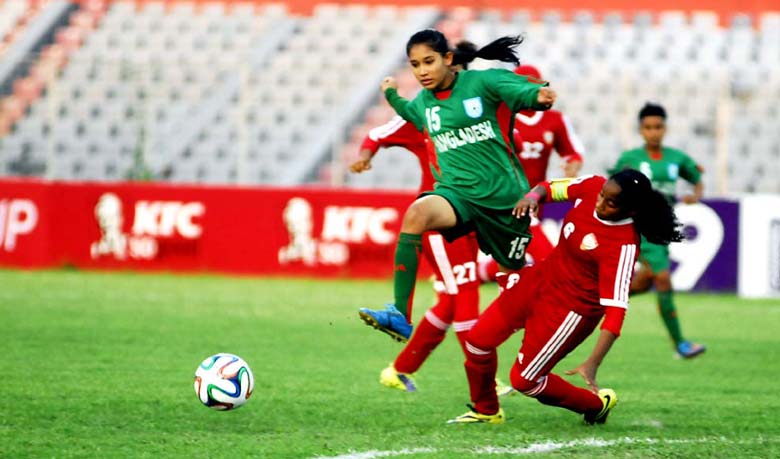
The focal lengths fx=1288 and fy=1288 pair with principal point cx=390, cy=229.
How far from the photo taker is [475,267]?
8109 mm

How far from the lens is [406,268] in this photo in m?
6.75

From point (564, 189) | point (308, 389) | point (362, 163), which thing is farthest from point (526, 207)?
point (308, 389)

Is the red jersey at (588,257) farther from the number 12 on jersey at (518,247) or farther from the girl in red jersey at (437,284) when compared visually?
the girl in red jersey at (437,284)

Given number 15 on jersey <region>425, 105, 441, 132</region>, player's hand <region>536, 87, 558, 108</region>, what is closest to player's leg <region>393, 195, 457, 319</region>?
number 15 on jersey <region>425, 105, 441, 132</region>

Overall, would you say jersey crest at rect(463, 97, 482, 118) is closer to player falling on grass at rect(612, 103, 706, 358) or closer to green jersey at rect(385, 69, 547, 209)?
green jersey at rect(385, 69, 547, 209)

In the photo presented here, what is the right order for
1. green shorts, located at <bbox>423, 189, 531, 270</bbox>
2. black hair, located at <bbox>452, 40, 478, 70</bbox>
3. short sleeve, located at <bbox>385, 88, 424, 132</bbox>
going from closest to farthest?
green shorts, located at <bbox>423, 189, 531, 270</bbox> < black hair, located at <bbox>452, 40, 478, 70</bbox> < short sleeve, located at <bbox>385, 88, 424, 132</bbox>

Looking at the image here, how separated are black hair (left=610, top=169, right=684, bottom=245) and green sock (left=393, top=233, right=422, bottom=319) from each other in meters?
1.08

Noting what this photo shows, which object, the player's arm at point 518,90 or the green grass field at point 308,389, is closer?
the green grass field at point 308,389

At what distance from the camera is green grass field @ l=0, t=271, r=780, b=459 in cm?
A: 601

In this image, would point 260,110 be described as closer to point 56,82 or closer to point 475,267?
point 56,82

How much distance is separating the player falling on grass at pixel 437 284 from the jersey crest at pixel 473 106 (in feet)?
3.21

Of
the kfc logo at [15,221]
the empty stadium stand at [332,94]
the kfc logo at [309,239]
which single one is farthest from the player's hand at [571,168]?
the kfc logo at [15,221]

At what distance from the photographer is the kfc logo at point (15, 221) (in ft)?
57.6

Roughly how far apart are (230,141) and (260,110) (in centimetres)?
86
